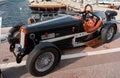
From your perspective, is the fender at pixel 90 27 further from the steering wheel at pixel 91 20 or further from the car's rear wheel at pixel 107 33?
the car's rear wheel at pixel 107 33

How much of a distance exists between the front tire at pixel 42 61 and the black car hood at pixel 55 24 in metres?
0.65

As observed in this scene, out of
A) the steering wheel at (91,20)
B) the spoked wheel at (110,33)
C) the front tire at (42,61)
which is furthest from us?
the spoked wheel at (110,33)

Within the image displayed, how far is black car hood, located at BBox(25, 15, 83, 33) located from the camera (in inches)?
181

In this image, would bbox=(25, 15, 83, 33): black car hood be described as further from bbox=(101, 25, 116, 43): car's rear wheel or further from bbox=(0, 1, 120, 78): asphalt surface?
bbox=(101, 25, 116, 43): car's rear wheel

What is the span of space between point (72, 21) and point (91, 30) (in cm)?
78

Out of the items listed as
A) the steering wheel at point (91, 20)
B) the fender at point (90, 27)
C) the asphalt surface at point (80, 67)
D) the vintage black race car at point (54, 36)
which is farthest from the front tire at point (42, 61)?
the steering wheel at point (91, 20)

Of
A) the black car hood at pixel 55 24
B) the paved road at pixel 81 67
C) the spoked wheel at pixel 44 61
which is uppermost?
the black car hood at pixel 55 24

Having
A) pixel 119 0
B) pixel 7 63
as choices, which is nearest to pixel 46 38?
pixel 7 63

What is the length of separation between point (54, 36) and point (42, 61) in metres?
0.87

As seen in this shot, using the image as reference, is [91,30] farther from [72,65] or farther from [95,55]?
[72,65]

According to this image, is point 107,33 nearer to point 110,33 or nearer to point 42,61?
point 110,33

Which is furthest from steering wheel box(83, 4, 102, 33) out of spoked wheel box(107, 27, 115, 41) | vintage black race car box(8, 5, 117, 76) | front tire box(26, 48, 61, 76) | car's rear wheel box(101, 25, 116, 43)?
front tire box(26, 48, 61, 76)

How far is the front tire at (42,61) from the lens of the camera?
4.06m

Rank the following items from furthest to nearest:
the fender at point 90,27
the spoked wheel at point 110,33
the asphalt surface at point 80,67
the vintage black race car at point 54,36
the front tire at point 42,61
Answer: the spoked wheel at point 110,33
the fender at point 90,27
the asphalt surface at point 80,67
the vintage black race car at point 54,36
the front tire at point 42,61
